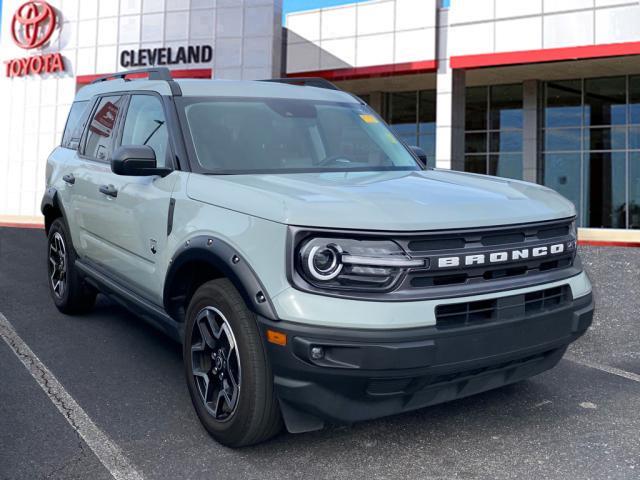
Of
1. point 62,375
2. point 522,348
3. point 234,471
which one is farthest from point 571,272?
point 62,375

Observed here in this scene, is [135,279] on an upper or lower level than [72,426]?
upper

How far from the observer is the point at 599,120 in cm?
2062

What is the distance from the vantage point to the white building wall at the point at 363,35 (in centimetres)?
1878

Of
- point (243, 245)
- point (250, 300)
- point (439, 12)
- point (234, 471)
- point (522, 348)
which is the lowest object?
point (234, 471)

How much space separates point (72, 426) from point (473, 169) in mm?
20624

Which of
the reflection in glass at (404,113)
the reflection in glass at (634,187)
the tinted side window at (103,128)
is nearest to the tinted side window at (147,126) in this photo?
the tinted side window at (103,128)

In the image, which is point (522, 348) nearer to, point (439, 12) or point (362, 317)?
point (362, 317)

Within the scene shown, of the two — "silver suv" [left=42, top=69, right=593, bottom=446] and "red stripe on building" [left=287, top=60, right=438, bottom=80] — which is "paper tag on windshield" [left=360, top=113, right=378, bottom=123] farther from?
"red stripe on building" [left=287, top=60, right=438, bottom=80]

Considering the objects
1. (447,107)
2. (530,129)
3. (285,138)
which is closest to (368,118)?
(285,138)

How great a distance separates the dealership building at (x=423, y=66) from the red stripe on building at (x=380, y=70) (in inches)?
1.5

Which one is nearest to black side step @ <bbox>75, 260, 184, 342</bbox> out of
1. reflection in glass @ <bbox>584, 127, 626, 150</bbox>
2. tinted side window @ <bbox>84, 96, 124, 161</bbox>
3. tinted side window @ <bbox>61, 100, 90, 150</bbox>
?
tinted side window @ <bbox>84, 96, 124, 161</bbox>

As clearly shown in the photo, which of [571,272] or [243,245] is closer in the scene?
[243,245]

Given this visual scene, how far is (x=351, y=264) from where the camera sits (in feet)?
9.34

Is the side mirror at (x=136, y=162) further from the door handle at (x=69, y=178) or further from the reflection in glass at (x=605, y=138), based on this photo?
the reflection in glass at (x=605, y=138)
